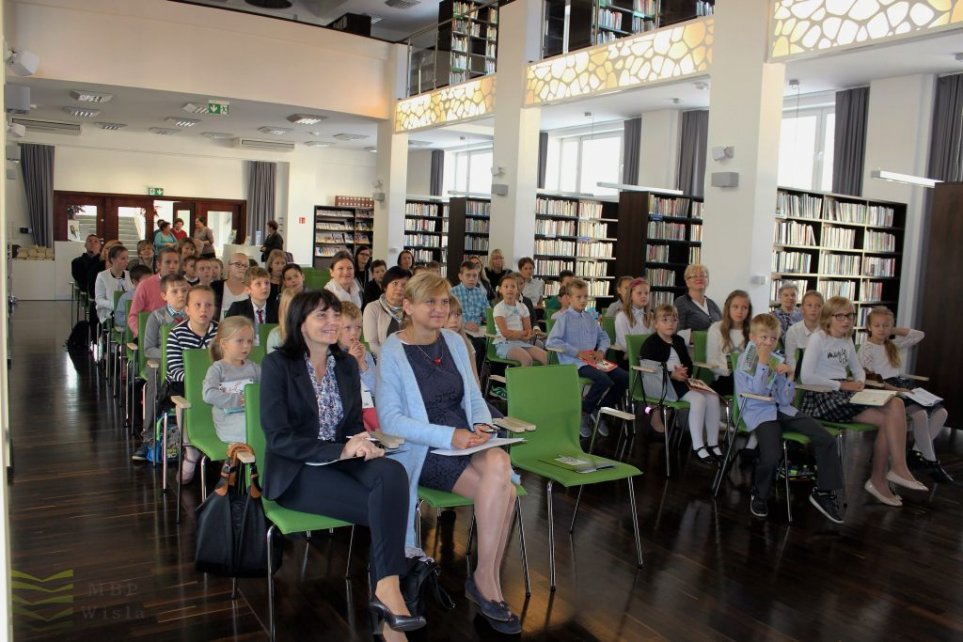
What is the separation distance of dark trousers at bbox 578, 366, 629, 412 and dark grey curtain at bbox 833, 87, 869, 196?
6.33m

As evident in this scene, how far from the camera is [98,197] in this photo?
1784cm

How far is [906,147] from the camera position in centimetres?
1014

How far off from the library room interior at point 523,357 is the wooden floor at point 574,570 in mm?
22

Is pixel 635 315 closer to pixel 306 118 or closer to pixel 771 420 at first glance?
pixel 771 420

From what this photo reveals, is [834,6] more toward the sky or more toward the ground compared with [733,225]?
more toward the sky

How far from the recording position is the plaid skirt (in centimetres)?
515

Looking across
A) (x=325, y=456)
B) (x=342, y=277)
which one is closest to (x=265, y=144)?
(x=342, y=277)

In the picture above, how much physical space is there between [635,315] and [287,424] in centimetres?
440

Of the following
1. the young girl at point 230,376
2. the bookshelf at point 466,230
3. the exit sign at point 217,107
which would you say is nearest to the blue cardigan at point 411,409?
the young girl at point 230,376

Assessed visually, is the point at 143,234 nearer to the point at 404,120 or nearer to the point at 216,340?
the point at 404,120

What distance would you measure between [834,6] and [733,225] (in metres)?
1.96

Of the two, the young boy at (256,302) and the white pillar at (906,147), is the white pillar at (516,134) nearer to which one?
the white pillar at (906,147)

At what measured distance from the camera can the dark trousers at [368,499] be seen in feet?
9.41

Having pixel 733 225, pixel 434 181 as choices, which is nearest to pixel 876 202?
pixel 733 225
